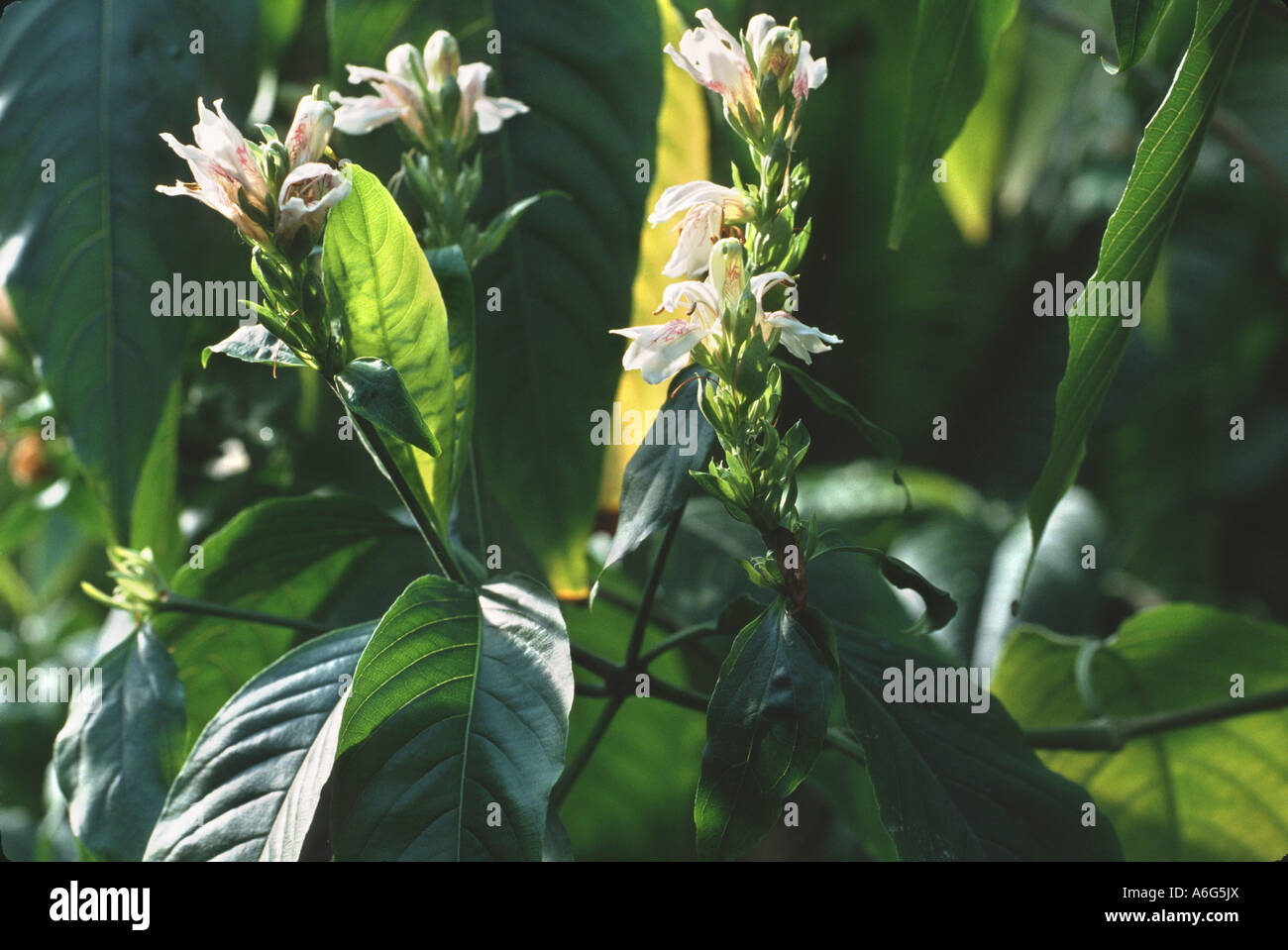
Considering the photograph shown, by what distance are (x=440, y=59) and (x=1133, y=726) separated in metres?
0.39

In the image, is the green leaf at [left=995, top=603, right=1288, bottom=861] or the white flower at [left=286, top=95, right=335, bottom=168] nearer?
the white flower at [left=286, top=95, right=335, bottom=168]

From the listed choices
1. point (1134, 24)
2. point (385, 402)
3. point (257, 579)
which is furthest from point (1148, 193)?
point (257, 579)

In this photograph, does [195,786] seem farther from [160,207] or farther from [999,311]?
[999,311]

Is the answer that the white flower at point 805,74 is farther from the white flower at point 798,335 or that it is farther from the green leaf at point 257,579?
the green leaf at point 257,579

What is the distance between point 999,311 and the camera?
203cm

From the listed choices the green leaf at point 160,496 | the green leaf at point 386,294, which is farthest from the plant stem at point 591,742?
the green leaf at point 160,496

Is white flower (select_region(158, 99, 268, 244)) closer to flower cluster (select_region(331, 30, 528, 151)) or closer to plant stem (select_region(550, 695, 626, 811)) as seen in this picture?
flower cluster (select_region(331, 30, 528, 151))

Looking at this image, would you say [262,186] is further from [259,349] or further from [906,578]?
[906,578]

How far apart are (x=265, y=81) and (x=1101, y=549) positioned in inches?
27.5

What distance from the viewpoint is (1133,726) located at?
45 cm

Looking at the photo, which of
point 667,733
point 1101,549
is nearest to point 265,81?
point 667,733

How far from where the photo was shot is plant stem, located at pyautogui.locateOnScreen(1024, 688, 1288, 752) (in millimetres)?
432

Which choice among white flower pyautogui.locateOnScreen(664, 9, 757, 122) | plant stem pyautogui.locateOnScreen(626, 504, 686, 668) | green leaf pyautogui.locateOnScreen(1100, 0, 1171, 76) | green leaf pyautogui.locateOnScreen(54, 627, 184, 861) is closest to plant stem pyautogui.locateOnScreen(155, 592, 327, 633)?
green leaf pyautogui.locateOnScreen(54, 627, 184, 861)

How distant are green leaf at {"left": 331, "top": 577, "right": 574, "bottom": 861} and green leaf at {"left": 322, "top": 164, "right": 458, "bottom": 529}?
7 cm
